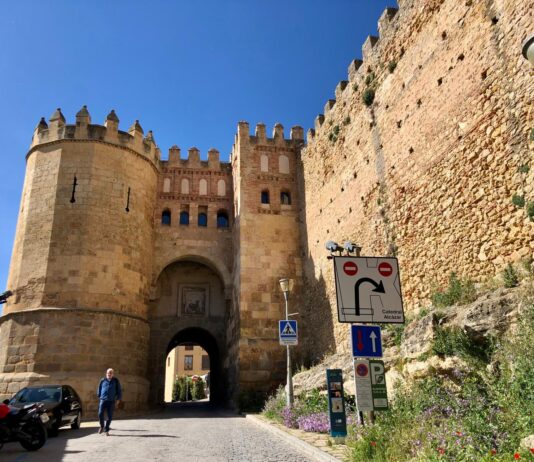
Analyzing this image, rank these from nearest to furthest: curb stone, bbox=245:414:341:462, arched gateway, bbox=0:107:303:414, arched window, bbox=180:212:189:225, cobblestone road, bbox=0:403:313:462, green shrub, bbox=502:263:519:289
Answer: curb stone, bbox=245:414:341:462
cobblestone road, bbox=0:403:313:462
green shrub, bbox=502:263:519:289
arched gateway, bbox=0:107:303:414
arched window, bbox=180:212:189:225

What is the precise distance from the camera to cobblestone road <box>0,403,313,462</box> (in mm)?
6789

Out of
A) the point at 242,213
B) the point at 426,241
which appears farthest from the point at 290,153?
the point at 426,241

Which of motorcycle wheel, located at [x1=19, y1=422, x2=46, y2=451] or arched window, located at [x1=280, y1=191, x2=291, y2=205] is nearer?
motorcycle wheel, located at [x1=19, y1=422, x2=46, y2=451]

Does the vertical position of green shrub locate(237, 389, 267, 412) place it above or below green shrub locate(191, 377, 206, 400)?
below

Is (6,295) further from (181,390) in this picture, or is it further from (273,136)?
(181,390)

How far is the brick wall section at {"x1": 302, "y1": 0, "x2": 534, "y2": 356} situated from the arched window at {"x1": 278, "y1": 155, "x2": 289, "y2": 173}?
13.3 feet

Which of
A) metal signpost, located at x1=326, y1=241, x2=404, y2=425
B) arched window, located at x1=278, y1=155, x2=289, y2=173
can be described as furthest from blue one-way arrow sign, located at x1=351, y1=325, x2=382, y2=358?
arched window, located at x1=278, y1=155, x2=289, y2=173

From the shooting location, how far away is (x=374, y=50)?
14047 mm

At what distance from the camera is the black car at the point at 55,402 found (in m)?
9.86

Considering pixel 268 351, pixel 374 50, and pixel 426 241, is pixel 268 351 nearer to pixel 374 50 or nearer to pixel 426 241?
pixel 426 241

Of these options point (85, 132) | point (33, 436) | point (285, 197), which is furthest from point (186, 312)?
point (33, 436)

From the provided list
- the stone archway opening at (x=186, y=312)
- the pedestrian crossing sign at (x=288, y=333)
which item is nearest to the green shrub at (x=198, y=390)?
the stone archway opening at (x=186, y=312)

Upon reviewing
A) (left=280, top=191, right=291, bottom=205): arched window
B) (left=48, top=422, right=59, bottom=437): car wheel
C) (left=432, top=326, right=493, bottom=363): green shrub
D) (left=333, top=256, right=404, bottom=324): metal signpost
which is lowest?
(left=48, top=422, right=59, bottom=437): car wheel

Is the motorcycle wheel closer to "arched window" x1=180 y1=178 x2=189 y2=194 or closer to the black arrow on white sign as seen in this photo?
the black arrow on white sign
